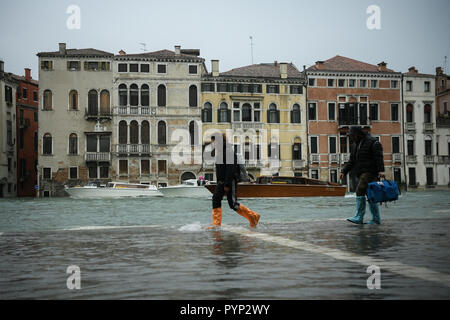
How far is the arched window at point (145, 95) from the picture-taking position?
1935 inches

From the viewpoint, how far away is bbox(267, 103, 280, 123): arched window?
2020 inches

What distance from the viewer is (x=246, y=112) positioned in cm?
5103

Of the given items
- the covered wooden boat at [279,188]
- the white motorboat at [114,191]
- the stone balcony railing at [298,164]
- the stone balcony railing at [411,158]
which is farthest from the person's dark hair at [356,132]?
the stone balcony railing at [411,158]

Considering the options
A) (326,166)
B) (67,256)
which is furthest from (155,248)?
(326,166)

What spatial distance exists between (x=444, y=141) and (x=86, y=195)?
3502 cm

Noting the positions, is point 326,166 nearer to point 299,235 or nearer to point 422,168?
point 422,168

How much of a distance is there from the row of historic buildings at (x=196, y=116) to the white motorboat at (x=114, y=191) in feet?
21.6

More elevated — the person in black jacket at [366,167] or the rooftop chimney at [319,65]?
the rooftop chimney at [319,65]

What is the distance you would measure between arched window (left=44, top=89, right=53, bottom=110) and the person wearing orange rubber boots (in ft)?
137

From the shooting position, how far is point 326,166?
52406 mm

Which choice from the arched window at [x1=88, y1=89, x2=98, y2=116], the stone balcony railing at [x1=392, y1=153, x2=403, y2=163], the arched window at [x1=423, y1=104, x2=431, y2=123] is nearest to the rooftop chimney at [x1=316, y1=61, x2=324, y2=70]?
the stone balcony railing at [x1=392, y1=153, x2=403, y2=163]

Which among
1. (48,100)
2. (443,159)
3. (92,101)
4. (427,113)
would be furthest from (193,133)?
(443,159)

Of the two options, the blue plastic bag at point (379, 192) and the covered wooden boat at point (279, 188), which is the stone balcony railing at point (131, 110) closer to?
the covered wooden boat at point (279, 188)
